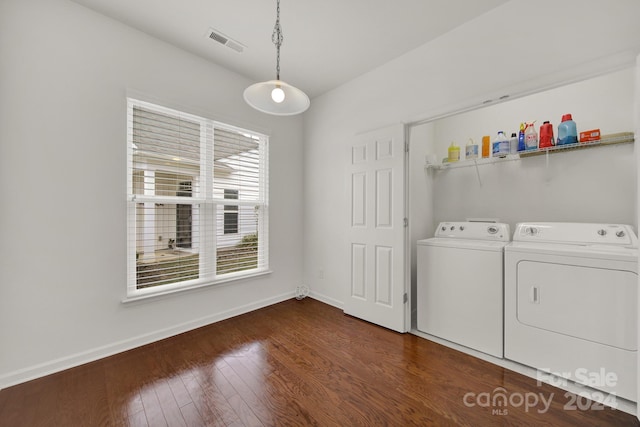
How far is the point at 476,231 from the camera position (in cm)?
A: 249

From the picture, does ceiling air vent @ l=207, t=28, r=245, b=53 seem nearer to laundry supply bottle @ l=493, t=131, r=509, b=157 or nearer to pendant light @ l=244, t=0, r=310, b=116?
pendant light @ l=244, t=0, r=310, b=116

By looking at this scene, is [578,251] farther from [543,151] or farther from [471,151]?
[471,151]

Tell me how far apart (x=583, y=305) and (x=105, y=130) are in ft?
12.4

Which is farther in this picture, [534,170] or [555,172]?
[534,170]

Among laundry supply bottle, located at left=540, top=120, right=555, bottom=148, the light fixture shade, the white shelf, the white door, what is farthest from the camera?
the white door

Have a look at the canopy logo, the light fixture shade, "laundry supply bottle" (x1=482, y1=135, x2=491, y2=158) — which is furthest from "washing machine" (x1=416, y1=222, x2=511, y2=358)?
the light fixture shade

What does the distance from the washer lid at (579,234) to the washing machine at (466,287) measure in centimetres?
16

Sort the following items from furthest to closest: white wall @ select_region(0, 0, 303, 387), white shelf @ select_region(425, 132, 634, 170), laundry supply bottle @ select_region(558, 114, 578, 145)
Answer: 1. laundry supply bottle @ select_region(558, 114, 578, 145)
2. white shelf @ select_region(425, 132, 634, 170)
3. white wall @ select_region(0, 0, 303, 387)

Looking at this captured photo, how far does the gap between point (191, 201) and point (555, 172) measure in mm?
3558

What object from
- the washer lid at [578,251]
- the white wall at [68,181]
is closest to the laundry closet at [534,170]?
the washer lid at [578,251]

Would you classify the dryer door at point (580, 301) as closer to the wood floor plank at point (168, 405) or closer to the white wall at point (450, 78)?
the white wall at point (450, 78)

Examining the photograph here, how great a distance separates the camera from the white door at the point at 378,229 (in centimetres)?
254

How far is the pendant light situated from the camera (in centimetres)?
152

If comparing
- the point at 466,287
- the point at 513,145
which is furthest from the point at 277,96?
the point at 513,145
